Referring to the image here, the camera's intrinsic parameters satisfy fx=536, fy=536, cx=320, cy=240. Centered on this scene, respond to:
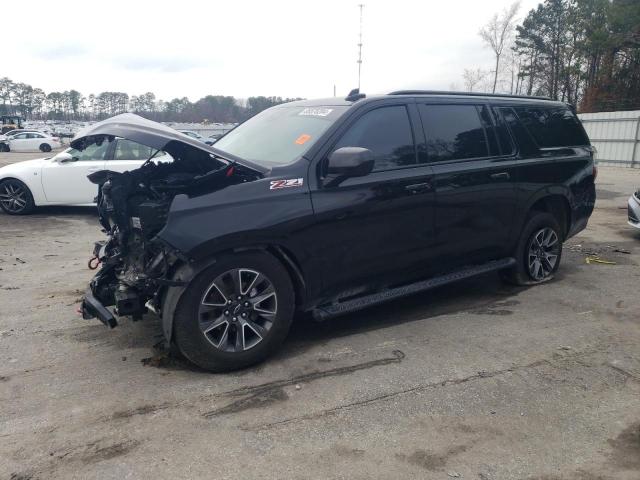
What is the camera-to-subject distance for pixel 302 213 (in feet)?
12.8

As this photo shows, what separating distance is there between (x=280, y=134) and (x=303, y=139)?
0.38 meters

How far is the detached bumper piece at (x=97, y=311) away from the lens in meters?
3.77

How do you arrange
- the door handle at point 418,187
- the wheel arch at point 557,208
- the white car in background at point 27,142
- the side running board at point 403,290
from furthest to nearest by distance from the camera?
the white car in background at point 27,142 < the wheel arch at point 557,208 < the door handle at point 418,187 < the side running board at point 403,290

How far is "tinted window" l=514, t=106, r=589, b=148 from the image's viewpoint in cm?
571

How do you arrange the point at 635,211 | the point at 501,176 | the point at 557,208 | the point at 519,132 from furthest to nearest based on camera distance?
1. the point at 635,211
2. the point at 557,208
3. the point at 519,132
4. the point at 501,176

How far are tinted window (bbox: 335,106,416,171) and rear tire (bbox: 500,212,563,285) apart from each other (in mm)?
1954

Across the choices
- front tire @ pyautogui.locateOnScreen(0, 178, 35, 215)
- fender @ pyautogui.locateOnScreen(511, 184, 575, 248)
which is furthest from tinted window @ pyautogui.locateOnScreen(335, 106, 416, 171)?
front tire @ pyautogui.locateOnScreen(0, 178, 35, 215)

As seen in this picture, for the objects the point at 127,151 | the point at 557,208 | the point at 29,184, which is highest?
the point at 127,151

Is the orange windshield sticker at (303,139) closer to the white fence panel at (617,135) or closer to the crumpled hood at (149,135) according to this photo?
the crumpled hood at (149,135)

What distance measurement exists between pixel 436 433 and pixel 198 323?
167 cm

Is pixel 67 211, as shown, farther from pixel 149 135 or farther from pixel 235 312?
pixel 235 312

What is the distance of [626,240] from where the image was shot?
8633 mm

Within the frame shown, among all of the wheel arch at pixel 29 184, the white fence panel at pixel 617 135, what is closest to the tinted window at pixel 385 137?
the wheel arch at pixel 29 184

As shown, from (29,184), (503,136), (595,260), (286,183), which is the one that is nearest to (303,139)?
(286,183)
